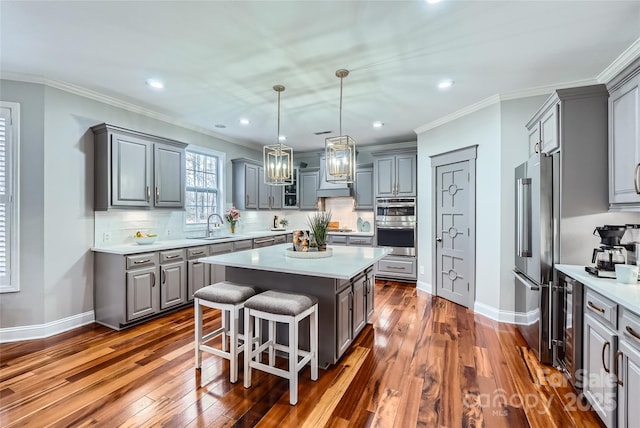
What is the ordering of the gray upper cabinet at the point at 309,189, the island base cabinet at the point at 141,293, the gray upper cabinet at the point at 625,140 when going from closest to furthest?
the gray upper cabinet at the point at 625,140 < the island base cabinet at the point at 141,293 < the gray upper cabinet at the point at 309,189

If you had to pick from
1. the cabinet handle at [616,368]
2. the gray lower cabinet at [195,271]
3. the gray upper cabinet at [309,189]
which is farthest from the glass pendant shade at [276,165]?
the gray upper cabinet at [309,189]

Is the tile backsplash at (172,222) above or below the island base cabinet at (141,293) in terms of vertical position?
above

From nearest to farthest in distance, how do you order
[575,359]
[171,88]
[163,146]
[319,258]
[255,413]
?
1. [255,413]
2. [575,359]
3. [319,258]
4. [171,88]
5. [163,146]

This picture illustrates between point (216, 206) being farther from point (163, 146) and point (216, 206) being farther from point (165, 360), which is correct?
point (165, 360)

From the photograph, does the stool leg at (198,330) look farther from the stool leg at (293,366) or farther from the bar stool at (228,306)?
the stool leg at (293,366)

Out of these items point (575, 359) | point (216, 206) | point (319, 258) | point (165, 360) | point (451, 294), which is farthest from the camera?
point (216, 206)

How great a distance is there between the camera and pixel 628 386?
4.99 ft

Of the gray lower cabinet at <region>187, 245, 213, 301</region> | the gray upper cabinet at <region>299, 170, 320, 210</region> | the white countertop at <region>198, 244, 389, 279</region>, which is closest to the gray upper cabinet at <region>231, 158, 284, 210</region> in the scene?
the gray upper cabinet at <region>299, 170, 320, 210</region>

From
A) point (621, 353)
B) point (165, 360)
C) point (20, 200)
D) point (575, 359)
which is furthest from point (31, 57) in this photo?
point (575, 359)

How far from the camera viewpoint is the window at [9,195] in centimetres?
295

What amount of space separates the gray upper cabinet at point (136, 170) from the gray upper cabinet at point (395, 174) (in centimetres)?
337

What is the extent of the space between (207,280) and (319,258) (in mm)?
2195

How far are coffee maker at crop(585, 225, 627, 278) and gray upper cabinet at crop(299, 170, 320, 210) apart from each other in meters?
4.78

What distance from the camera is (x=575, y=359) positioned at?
207 cm
